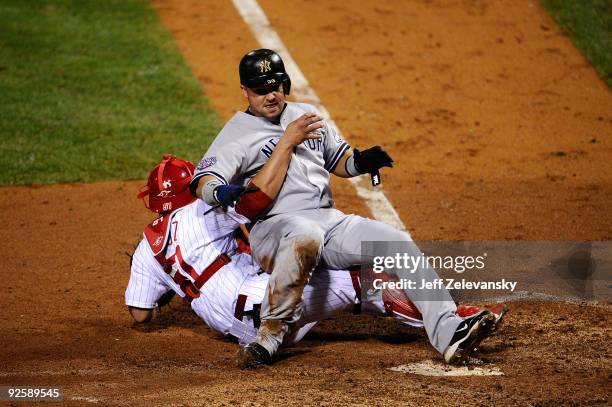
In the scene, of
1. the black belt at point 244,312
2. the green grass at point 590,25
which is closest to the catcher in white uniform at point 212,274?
the black belt at point 244,312

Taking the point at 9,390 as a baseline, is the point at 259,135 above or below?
above

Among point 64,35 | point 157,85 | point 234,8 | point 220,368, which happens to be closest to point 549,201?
point 220,368

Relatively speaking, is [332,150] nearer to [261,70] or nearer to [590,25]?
[261,70]

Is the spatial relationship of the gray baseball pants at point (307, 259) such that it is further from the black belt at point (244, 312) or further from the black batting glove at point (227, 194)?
the black batting glove at point (227, 194)

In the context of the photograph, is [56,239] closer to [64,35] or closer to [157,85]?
[157,85]

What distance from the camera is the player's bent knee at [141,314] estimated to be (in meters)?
6.02

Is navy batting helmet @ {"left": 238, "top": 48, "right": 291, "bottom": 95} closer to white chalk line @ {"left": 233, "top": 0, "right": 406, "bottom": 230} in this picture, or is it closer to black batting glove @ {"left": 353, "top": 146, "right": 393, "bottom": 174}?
black batting glove @ {"left": 353, "top": 146, "right": 393, "bottom": 174}

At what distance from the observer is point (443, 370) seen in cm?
509

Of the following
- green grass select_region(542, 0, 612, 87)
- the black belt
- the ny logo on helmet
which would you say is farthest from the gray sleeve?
green grass select_region(542, 0, 612, 87)

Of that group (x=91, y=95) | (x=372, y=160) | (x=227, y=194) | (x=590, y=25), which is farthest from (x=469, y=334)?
(x=590, y=25)

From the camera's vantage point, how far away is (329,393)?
4641mm

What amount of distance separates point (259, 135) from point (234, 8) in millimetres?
6507

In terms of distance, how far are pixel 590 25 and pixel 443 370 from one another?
7055mm

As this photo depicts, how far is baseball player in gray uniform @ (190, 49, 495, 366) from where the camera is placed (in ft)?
16.9
